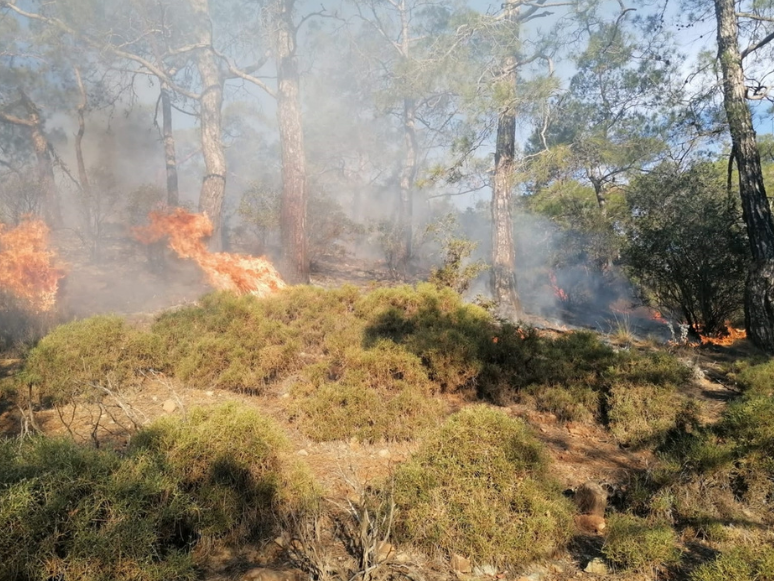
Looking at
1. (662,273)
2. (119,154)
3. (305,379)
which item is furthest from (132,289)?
(119,154)

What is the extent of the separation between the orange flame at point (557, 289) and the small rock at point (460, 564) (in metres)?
15.5

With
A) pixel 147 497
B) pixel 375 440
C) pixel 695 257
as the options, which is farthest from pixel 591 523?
pixel 695 257

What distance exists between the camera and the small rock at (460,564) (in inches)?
90.6

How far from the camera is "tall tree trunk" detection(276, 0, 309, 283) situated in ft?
34.9

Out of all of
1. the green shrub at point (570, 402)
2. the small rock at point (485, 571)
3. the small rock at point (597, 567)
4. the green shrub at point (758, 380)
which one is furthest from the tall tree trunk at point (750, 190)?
the small rock at point (485, 571)

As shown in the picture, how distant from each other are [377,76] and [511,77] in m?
12.5

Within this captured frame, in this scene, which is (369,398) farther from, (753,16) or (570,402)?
(753,16)

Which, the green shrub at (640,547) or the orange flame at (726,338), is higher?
the orange flame at (726,338)

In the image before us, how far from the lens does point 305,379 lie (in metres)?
4.95

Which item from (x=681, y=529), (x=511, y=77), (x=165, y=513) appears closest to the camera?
(x=165, y=513)

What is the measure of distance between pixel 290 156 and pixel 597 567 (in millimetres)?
10511

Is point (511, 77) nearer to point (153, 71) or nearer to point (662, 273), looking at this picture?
point (662, 273)

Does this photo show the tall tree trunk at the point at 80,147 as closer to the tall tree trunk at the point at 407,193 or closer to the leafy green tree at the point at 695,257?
the tall tree trunk at the point at 407,193

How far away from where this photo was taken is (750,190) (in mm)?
7027
